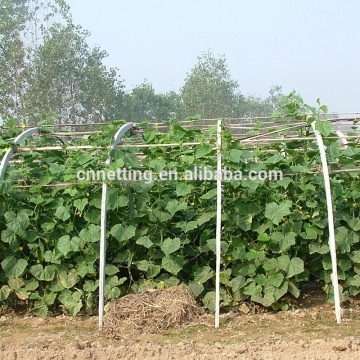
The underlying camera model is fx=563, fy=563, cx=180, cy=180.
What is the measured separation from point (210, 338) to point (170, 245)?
93 cm

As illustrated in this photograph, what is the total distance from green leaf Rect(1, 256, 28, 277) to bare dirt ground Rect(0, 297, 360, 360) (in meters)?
0.42

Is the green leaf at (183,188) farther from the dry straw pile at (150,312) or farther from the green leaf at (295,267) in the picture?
the green leaf at (295,267)

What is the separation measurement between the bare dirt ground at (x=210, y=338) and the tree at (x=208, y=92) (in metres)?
24.9

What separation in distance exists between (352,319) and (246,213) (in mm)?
1305

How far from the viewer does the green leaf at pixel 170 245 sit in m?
5.02

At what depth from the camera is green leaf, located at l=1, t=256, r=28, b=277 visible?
16.8 ft

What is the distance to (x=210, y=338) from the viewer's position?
14.8 feet

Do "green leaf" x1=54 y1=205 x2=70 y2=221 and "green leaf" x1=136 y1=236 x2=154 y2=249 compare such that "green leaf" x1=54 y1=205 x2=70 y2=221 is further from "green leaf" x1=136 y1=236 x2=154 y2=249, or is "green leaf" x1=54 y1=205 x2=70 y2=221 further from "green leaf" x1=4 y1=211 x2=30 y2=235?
"green leaf" x1=136 y1=236 x2=154 y2=249

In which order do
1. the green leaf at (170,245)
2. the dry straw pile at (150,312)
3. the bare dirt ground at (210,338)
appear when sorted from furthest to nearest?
the green leaf at (170,245), the dry straw pile at (150,312), the bare dirt ground at (210,338)

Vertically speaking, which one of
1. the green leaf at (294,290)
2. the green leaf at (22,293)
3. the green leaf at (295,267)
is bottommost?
the green leaf at (22,293)

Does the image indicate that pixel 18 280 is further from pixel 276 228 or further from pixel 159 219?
pixel 276 228

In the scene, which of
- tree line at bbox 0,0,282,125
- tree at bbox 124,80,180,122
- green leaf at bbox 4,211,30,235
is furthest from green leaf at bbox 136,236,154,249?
tree at bbox 124,80,180,122

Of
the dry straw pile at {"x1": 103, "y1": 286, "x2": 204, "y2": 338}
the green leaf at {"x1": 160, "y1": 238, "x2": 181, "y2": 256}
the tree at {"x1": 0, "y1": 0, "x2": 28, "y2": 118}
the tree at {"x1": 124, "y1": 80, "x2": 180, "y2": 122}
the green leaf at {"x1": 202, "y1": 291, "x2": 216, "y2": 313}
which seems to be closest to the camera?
the dry straw pile at {"x1": 103, "y1": 286, "x2": 204, "y2": 338}

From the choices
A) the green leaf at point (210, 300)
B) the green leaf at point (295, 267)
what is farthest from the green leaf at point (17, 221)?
the green leaf at point (295, 267)
